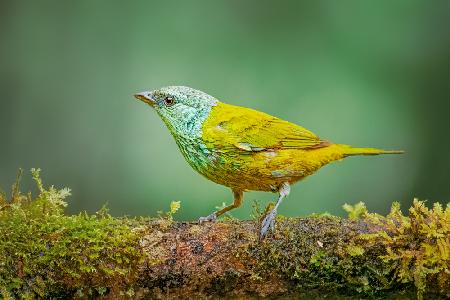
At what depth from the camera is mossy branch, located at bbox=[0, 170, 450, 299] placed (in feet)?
9.03

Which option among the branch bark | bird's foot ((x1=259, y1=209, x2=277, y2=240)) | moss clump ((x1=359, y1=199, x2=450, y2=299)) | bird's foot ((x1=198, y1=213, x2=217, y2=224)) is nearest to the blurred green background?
bird's foot ((x1=198, y1=213, x2=217, y2=224))

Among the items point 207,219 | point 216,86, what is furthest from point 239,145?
point 216,86

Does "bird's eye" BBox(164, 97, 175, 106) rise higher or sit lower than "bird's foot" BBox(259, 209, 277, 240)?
higher

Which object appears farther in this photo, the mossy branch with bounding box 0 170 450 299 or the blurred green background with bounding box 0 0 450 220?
the blurred green background with bounding box 0 0 450 220

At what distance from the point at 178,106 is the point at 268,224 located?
112cm

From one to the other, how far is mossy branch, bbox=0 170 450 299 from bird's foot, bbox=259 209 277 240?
0.14 feet

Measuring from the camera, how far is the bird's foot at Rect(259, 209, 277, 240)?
3.00 metres

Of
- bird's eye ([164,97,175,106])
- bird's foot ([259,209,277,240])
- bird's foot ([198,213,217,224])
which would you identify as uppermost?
bird's eye ([164,97,175,106])

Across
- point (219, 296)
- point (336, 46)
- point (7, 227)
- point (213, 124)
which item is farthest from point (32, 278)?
point (336, 46)

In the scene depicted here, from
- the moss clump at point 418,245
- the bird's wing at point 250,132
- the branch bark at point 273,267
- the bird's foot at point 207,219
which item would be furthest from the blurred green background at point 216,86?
the moss clump at point 418,245

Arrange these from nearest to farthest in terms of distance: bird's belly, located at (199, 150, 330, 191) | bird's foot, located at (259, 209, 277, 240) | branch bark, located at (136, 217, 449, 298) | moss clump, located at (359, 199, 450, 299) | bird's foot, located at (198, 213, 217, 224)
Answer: moss clump, located at (359, 199, 450, 299)
branch bark, located at (136, 217, 449, 298)
bird's foot, located at (259, 209, 277, 240)
bird's foot, located at (198, 213, 217, 224)
bird's belly, located at (199, 150, 330, 191)

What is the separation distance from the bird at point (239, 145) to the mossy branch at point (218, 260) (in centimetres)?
58

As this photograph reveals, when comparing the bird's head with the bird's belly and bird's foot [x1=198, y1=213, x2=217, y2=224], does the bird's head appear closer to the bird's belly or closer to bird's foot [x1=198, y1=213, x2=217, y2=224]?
the bird's belly

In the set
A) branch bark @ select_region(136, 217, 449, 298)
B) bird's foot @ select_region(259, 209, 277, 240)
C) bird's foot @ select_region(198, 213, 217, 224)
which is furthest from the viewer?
bird's foot @ select_region(198, 213, 217, 224)
